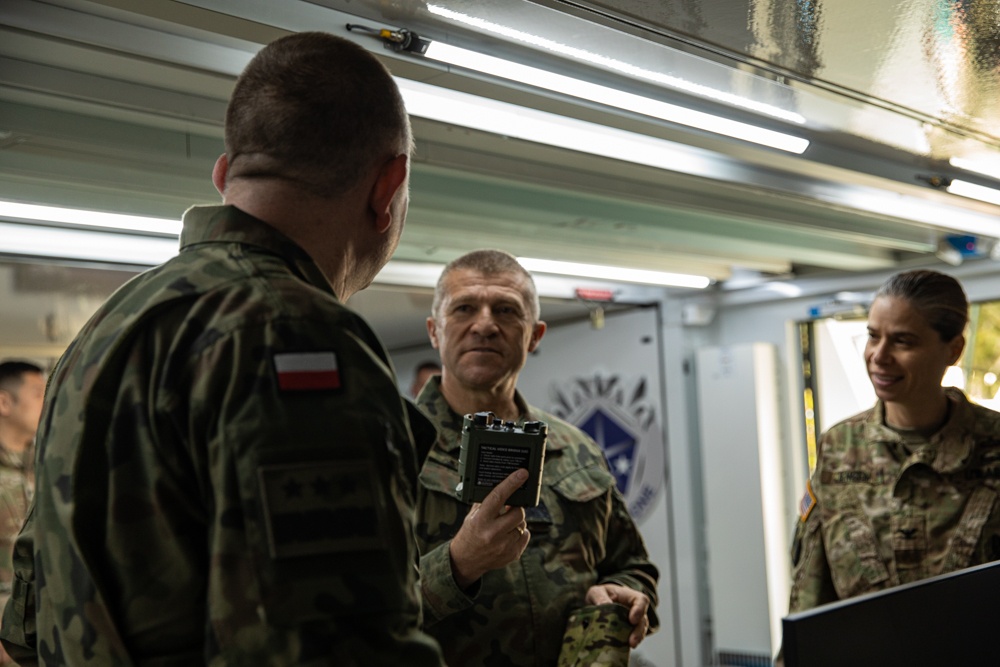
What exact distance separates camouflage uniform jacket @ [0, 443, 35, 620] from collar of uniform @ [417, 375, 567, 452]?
2.01 meters

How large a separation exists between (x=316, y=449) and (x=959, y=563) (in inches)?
99.0

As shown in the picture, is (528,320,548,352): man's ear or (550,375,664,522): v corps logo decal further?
(550,375,664,522): v corps logo decal

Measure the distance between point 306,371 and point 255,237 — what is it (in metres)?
0.23

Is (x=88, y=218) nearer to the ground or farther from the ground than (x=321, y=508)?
farther from the ground

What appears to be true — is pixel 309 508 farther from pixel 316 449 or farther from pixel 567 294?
pixel 567 294

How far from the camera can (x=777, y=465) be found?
669 cm

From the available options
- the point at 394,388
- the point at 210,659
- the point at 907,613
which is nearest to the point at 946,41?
the point at 907,613

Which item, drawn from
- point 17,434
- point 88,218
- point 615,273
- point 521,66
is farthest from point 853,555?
point 17,434

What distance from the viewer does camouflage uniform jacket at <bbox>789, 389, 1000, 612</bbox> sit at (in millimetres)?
3074

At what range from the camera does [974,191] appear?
4484mm

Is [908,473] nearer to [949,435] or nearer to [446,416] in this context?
[949,435]

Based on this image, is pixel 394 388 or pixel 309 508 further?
pixel 394 388

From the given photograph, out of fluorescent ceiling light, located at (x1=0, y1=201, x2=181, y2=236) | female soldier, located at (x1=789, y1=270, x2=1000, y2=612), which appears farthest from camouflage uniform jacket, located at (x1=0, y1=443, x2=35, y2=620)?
female soldier, located at (x1=789, y1=270, x2=1000, y2=612)

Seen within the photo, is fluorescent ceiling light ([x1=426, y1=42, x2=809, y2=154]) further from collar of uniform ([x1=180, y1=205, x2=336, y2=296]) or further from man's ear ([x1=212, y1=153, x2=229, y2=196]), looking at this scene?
collar of uniform ([x1=180, y1=205, x2=336, y2=296])
